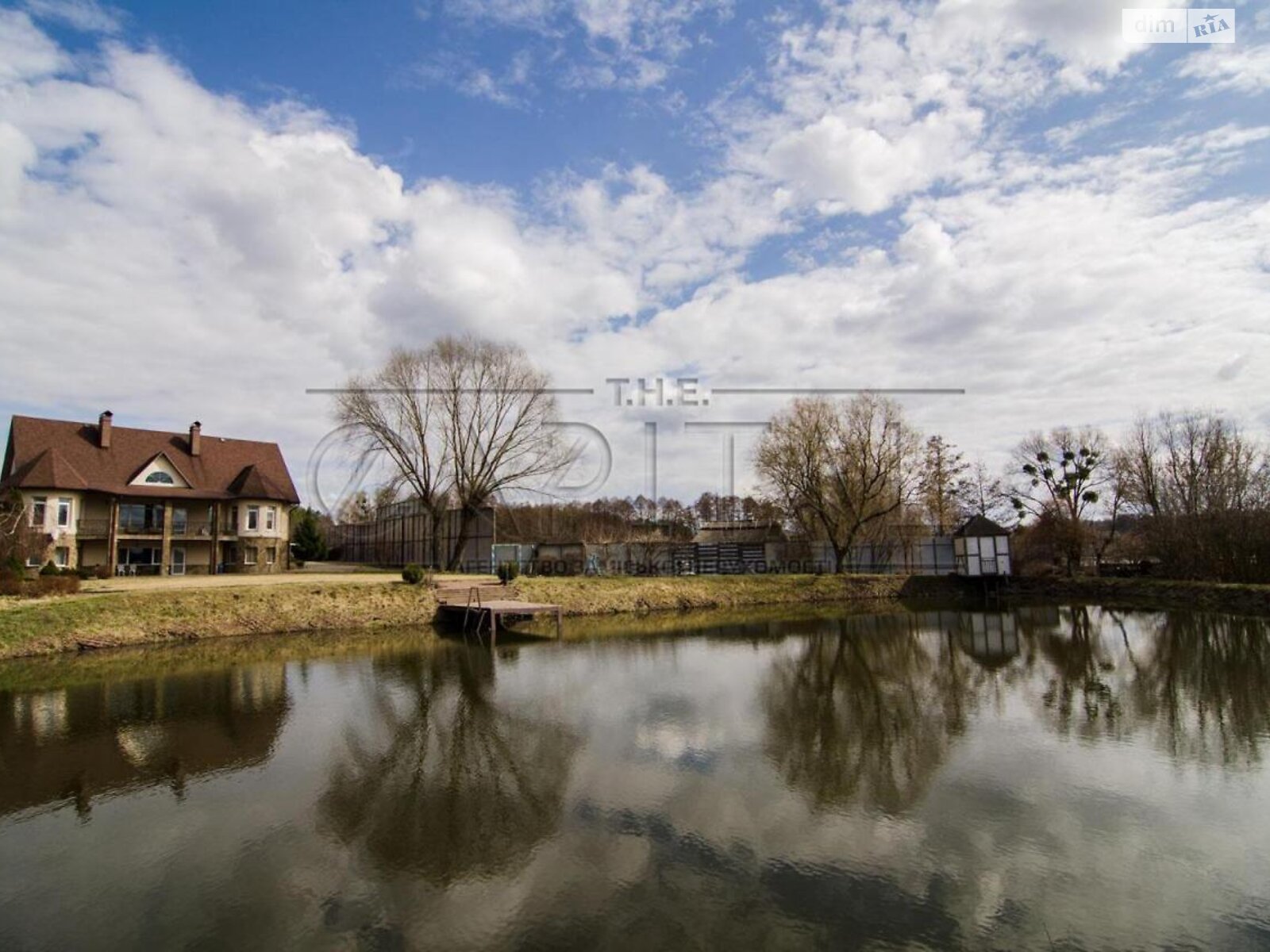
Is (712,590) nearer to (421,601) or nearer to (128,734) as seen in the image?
(421,601)

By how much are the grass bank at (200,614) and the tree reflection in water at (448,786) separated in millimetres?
11244

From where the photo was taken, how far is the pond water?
16.6 ft

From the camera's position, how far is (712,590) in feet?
104

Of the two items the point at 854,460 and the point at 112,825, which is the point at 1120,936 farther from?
the point at 854,460

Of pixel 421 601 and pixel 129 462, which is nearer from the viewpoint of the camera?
pixel 421 601

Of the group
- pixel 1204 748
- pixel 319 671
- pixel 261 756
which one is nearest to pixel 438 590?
pixel 319 671

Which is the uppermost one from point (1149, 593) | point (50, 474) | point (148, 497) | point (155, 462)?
point (155, 462)

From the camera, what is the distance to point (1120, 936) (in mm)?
4789

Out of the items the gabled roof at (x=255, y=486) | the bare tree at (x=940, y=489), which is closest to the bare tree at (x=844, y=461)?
the bare tree at (x=940, y=489)

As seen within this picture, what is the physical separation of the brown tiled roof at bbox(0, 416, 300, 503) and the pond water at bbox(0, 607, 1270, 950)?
1885cm

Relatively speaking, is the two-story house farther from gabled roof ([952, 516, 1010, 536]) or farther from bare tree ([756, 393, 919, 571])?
gabled roof ([952, 516, 1010, 536])

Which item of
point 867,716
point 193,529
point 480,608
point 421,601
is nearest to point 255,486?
point 193,529

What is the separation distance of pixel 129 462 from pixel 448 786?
106 feet

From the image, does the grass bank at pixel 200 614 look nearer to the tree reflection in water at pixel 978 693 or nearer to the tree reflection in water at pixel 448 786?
the tree reflection in water at pixel 448 786
